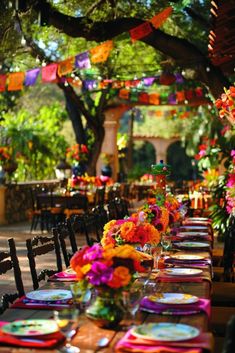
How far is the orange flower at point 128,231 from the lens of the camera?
4613 mm

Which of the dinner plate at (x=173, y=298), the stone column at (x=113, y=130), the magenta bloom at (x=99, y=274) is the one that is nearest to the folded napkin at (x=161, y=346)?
the magenta bloom at (x=99, y=274)

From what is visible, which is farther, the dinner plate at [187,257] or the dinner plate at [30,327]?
the dinner plate at [187,257]

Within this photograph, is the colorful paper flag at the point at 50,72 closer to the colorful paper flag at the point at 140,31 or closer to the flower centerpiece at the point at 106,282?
the colorful paper flag at the point at 140,31

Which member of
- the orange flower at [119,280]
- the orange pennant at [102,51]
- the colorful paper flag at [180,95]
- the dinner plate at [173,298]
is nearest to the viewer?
the orange flower at [119,280]

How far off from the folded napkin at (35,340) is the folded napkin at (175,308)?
1.98 feet

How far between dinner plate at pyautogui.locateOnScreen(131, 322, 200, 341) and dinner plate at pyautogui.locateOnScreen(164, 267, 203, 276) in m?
1.36

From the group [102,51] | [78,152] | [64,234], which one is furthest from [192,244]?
[78,152]

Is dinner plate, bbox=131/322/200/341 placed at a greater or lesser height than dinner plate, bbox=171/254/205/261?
lesser

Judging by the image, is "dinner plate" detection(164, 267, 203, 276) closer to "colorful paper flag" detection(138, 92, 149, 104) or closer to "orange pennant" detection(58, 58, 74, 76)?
Answer: "orange pennant" detection(58, 58, 74, 76)

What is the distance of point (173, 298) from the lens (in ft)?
12.5

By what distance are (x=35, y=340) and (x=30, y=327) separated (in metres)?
0.17

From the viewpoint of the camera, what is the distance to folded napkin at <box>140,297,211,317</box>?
3.52m

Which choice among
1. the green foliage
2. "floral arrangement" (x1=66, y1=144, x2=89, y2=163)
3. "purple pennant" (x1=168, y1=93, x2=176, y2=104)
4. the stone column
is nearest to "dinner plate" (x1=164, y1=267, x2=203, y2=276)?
"floral arrangement" (x1=66, y1=144, x2=89, y2=163)

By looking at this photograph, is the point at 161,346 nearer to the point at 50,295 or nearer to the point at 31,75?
the point at 50,295
